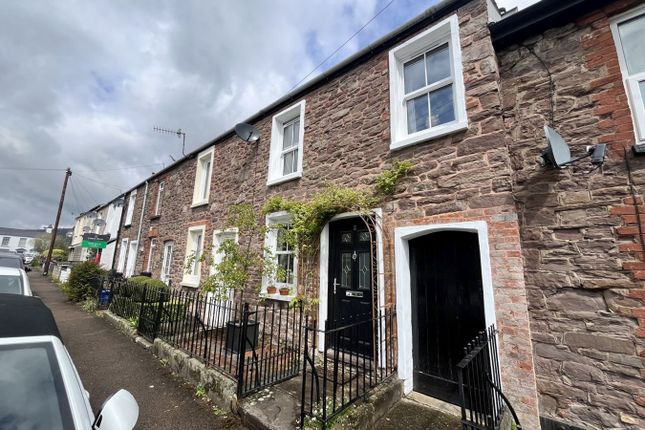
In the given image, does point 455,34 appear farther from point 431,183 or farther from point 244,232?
point 244,232

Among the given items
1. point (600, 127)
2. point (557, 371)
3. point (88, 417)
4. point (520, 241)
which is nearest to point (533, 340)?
point (557, 371)

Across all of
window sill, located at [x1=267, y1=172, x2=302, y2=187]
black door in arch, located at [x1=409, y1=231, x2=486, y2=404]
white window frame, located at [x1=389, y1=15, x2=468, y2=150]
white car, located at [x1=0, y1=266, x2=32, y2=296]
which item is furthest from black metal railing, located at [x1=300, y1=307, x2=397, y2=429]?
white car, located at [x1=0, y1=266, x2=32, y2=296]

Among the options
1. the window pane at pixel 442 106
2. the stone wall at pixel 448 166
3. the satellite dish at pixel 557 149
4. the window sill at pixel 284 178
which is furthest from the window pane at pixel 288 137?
the satellite dish at pixel 557 149

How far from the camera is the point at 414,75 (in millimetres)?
5215

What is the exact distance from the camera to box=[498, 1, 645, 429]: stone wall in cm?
303

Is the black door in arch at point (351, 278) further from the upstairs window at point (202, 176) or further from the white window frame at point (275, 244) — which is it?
the upstairs window at point (202, 176)

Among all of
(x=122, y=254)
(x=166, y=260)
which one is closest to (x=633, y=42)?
(x=166, y=260)

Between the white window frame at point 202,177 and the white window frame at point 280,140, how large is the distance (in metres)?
3.69

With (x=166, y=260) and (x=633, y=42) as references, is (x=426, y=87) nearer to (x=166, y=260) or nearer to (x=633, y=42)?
(x=633, y=42)

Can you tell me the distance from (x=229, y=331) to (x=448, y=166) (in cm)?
493

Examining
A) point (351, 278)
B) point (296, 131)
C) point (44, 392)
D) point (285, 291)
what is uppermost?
point (296, 131)

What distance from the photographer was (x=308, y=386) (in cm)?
412

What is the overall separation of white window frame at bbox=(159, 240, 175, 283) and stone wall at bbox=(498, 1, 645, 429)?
1200 cm

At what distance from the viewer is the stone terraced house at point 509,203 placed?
3162 millimetres
